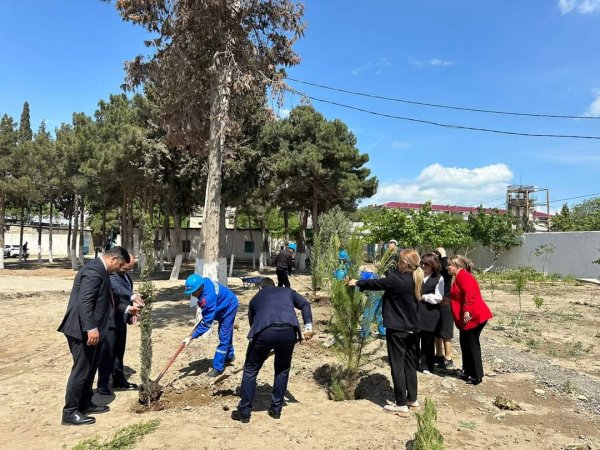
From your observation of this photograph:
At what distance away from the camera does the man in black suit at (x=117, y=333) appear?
4930 millimetres

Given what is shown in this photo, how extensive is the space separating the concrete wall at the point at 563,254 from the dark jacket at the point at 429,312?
22275 millimetres

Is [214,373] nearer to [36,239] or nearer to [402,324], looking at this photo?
[402,324]

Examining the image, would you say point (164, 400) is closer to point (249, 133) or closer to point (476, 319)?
point (476, 319)

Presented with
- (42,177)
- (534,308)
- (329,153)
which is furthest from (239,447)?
(42,177)

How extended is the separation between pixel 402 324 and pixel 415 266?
0.64 m

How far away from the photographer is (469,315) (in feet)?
18.2

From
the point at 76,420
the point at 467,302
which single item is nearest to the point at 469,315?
the point at 467,302

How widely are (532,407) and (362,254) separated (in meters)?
2.60

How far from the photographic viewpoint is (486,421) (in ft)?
14.8

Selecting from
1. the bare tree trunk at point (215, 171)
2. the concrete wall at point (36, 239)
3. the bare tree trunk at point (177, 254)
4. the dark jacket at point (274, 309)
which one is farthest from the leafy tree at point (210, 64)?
the concrete wall at point (36, 239)

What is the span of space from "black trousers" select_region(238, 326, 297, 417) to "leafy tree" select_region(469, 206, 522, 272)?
26277mm

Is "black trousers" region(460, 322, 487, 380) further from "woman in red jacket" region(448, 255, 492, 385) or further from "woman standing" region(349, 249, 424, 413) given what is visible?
"woman standing" region(349, 249, 424, 413)

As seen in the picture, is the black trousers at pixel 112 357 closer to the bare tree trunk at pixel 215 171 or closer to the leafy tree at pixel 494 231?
the bare tree trunk at pixel 215 171

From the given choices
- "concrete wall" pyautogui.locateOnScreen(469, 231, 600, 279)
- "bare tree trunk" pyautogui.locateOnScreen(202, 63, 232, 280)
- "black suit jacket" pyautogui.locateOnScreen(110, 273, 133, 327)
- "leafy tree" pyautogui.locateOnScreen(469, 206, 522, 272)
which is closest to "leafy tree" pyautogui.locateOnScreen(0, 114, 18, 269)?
"bare tree trunk" pyautogui.locateOnScreen(202, 63, 232, 280)
